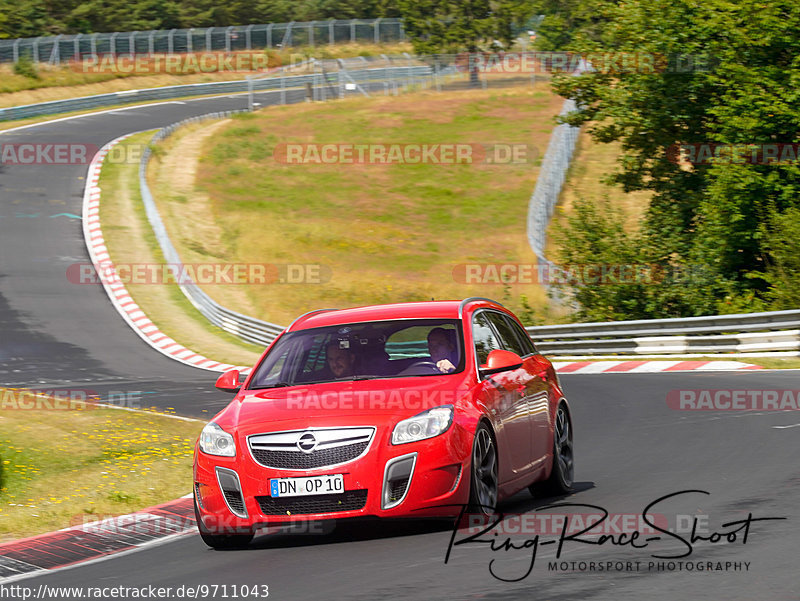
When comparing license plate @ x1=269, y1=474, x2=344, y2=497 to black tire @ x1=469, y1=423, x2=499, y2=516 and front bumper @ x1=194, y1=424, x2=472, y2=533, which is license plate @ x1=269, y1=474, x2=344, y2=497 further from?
black tire @ x1=469, y1=423, x2=499, y2=516

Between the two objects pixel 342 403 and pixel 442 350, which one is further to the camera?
pixel 442 350

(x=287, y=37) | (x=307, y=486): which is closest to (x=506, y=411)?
(x=307, y=486)

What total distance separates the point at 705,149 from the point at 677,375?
37.7ft

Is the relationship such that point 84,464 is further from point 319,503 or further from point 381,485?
point 381,485

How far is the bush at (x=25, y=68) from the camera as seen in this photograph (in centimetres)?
6725

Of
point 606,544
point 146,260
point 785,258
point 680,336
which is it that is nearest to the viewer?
point 606,544

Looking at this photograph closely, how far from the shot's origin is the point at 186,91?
249ft

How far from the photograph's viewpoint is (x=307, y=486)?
24.1 ft

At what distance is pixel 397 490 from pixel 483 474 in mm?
713

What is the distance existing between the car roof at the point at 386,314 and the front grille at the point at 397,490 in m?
1.75

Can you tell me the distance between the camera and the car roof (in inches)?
348

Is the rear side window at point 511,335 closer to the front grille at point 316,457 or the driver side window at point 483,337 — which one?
the driver side window at point 483,337

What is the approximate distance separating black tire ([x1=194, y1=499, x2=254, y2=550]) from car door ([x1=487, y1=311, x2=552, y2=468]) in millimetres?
2137

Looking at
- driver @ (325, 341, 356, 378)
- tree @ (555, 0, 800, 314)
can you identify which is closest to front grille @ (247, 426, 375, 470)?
driver @ (325, 341, 356, 378)
